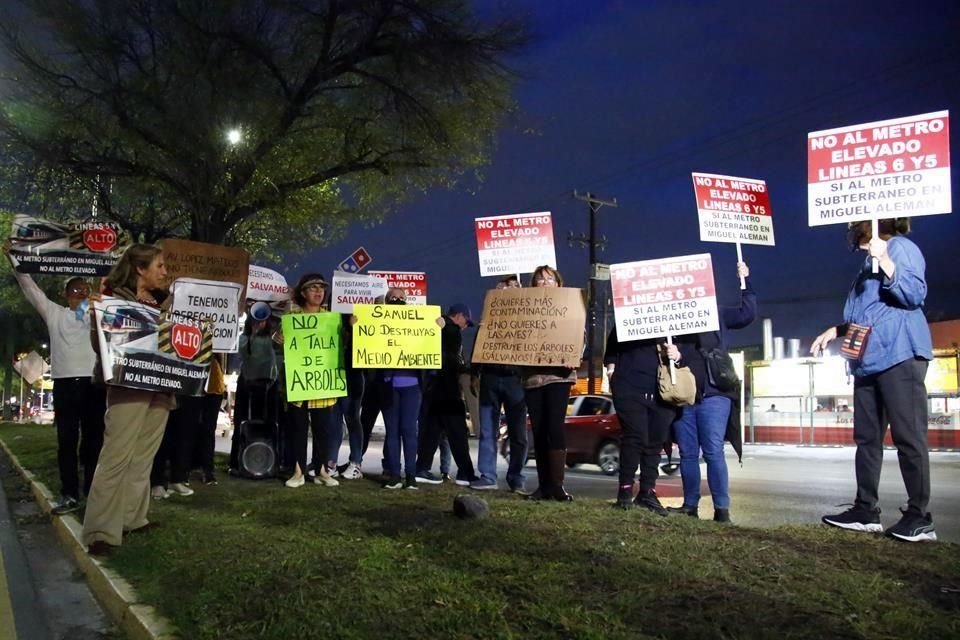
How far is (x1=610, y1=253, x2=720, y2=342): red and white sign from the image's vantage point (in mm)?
6574

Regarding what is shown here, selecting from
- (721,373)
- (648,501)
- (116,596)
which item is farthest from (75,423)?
(721,373)

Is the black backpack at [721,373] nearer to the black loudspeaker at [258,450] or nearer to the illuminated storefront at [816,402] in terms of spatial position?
the black loudspeaker at [258,450]

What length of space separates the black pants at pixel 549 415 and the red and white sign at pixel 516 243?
110 inches

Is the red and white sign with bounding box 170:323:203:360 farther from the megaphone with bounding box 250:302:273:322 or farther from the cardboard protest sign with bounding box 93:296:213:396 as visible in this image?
the megaphone with bounding box 250:302:273:322

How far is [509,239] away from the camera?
962 centimetres

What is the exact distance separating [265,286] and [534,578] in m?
7.29

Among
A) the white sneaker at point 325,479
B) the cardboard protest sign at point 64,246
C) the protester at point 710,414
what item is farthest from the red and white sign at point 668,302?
the cardboard protest sign at point 64,246

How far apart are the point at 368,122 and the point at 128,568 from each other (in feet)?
29.1

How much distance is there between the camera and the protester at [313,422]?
8055 millimetres

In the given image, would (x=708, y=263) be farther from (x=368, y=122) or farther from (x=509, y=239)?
(x=368, y=122)

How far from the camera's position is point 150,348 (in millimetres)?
5625

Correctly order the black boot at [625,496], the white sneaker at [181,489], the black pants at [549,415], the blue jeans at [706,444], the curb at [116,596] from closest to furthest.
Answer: the curb at [116,596]
the blue jeans at [706,444]
the black boot at [625,496]
the black pants at [549,415]
the white sneaker at [181,489]

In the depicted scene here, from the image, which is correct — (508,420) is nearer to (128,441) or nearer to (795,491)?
(128,441)

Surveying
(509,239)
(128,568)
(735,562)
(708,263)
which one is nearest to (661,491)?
(509,239)
